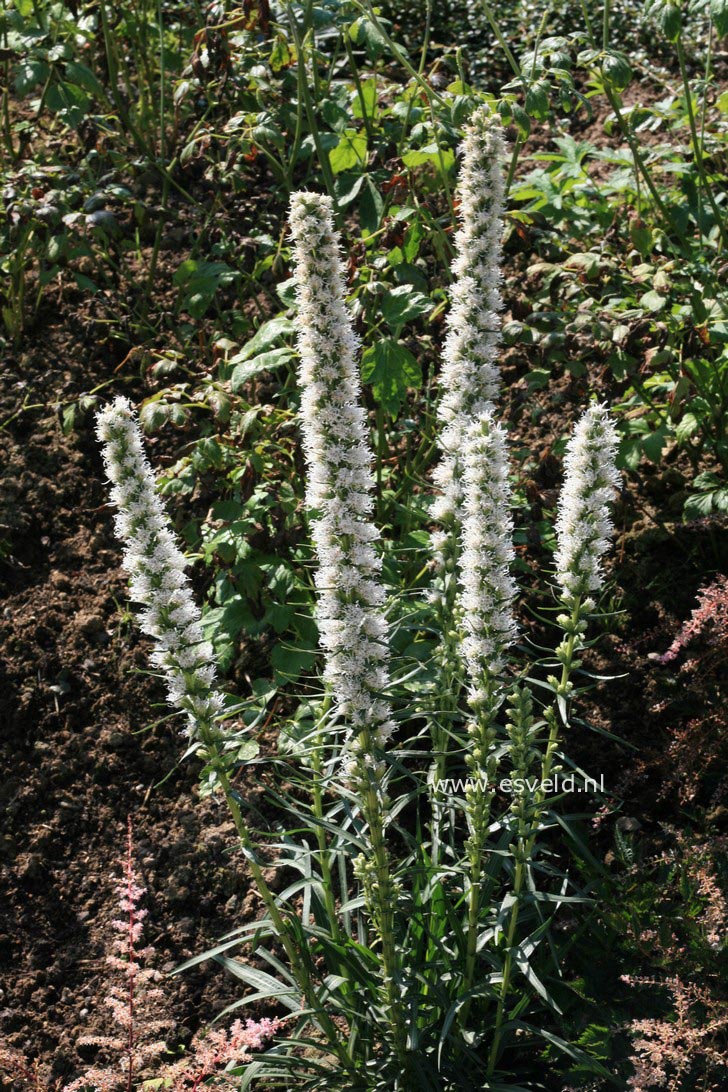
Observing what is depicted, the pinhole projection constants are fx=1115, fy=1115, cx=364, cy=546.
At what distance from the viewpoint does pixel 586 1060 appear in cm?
269

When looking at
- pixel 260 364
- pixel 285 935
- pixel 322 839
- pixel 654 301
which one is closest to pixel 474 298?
pixel 260 364

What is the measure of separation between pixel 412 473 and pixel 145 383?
1.49m

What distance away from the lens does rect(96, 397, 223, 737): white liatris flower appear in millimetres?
2387

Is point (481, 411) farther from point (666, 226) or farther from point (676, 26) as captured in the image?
point (666, 226)

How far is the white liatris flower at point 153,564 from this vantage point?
2387mm

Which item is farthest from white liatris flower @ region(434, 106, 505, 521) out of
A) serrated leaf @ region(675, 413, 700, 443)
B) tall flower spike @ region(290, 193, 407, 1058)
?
serrated leaf @ region(675, 413, 700, 443)

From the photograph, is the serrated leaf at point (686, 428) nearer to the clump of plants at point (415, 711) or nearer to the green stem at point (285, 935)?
the clump of plants at point (415, 711)

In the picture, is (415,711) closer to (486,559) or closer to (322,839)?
(322,839)

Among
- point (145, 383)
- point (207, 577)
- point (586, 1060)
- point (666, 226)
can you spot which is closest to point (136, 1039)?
point (586, 1060)

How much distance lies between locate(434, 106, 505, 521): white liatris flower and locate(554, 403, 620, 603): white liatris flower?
0.37 m

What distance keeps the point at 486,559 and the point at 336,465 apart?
1.21ft

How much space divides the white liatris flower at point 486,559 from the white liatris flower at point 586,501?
153 mm

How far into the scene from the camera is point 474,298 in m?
2.79

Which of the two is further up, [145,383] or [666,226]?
[666,226]
